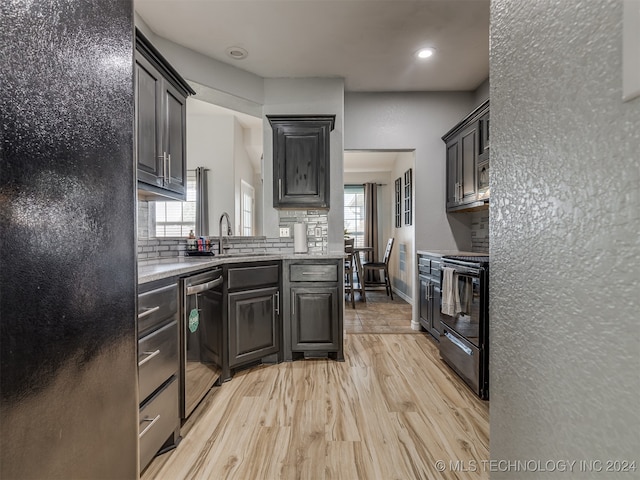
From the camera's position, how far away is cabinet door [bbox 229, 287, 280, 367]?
8.24 ft

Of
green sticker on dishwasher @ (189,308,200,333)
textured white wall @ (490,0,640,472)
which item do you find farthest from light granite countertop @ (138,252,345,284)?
textured white wall @ (490,0,640,472)

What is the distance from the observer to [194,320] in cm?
192

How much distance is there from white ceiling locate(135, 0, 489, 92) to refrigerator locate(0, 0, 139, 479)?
2206 mm

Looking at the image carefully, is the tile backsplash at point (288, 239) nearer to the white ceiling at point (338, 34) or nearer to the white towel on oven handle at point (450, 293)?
the white towel on oven handle at point (450, 293)

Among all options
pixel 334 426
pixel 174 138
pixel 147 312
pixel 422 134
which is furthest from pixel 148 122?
pixel 422 134

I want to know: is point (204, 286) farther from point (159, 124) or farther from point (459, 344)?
point (459, 344)

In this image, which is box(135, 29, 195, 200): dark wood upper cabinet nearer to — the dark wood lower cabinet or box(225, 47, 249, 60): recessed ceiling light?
box(225, 47, 249, 60): recessed ceiling light

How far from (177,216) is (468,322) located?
2535mm

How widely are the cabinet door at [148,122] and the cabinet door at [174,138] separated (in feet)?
0.25

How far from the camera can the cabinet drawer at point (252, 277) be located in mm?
2492

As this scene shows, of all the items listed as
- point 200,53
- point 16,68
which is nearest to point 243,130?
point 200,53

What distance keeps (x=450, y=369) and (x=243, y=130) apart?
3051 mm

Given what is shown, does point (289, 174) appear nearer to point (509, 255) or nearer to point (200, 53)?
point (200, 53)

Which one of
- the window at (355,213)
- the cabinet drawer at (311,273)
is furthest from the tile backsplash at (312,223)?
the window at (355,213)
